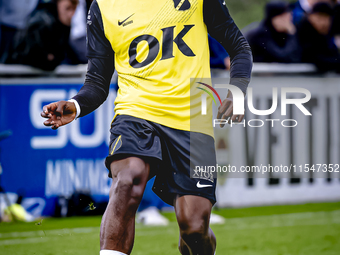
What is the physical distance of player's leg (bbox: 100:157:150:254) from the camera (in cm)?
224

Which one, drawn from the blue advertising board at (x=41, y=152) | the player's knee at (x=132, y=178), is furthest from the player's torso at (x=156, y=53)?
the blue advertising board at (x=41, y=152)

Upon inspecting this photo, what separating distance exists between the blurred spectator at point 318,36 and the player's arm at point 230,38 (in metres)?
2.19

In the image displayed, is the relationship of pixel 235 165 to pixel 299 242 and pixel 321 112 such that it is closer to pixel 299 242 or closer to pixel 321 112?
pixel 321 112

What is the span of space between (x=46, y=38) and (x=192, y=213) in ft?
8.81

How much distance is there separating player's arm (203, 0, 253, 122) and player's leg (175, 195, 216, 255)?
0.49 meters

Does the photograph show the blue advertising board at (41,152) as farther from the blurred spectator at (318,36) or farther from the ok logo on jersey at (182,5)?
the ok logo on jersey at (182,5)

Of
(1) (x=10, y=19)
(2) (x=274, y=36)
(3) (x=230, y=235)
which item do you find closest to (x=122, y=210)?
(3) (x=230, y=235)

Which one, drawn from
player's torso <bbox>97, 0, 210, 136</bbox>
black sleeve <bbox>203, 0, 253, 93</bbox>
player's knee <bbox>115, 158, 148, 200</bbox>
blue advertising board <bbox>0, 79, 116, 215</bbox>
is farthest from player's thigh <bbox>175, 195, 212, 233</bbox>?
blue advertising board <bbox>0, 79, 116, 215</bbox>

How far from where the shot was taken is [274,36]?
430cm

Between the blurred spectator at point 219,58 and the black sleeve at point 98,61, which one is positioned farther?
the blurred spectator at point 219,58

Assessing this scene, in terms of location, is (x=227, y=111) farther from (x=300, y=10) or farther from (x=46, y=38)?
(x=300, y=10)

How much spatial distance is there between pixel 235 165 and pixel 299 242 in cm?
149

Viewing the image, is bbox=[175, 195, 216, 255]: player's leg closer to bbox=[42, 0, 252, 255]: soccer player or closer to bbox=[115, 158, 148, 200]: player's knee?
bbox=[42, 0, 252, 255]: soccer player

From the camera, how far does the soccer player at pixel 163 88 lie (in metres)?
2.47
